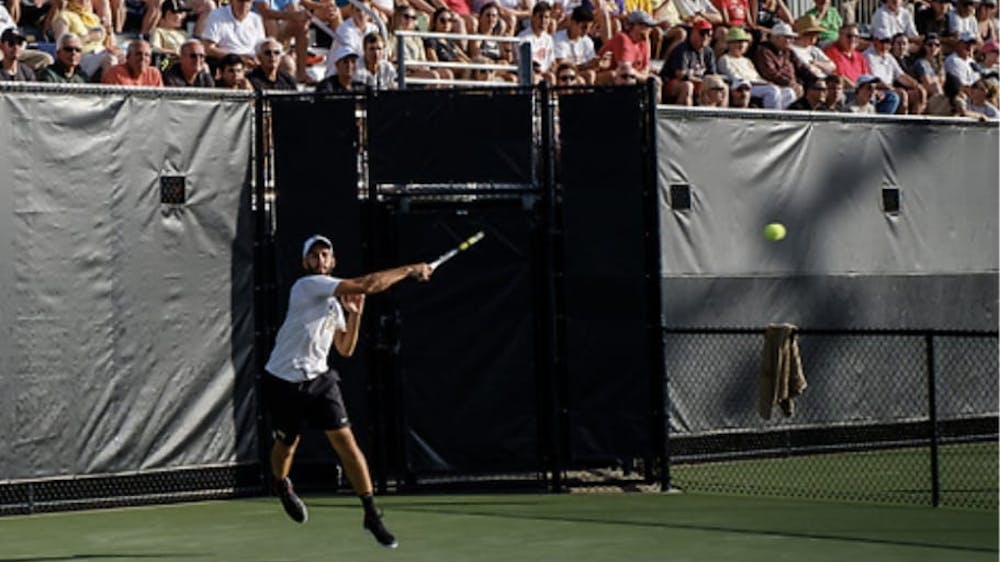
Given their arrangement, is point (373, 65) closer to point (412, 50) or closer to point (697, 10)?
point (412, 50)

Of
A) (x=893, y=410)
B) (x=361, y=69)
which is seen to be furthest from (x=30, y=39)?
(x=893, y=410)

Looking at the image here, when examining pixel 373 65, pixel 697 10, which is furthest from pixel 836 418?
pixel 697 10

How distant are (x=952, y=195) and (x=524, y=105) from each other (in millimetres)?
→ 4970

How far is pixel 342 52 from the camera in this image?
17.9m

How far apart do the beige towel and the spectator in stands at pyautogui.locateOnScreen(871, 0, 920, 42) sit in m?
9.23

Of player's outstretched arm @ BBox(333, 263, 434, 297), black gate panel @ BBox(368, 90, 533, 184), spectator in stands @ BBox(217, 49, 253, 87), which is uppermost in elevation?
spectator in stands @ BBox(217, 49, 253, 87)

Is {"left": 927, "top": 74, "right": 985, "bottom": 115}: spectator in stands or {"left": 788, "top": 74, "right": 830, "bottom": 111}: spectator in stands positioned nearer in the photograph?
{"left": 788, "top": 74, "right": 830, "bottom": 111}: spectator in stands

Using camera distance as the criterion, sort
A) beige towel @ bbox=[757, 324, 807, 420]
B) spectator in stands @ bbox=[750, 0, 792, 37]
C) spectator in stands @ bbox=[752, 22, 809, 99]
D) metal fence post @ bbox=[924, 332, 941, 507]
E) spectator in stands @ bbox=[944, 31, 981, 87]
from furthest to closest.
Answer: spectator in stands @ bbox=[944, 31, 981, 87] < spectator in stands @ bbox=[750, 0, 792, 37] < spectator in stands @ bbox=[752, 22, 809, 99] < beige towel @ bbox=[757, 324, 807, 420] < metal fence post @ bbox=[924, 332, 941, 507]

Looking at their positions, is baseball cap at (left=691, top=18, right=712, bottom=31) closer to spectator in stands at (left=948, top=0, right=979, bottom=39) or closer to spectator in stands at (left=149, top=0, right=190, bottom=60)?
spectator in stands at (left=149, top=0, right=190, bottom=60)

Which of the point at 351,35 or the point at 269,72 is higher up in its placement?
the point at 351,35

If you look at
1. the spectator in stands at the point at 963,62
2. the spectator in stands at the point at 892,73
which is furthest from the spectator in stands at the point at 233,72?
the spectator in stands at the point at 963,62

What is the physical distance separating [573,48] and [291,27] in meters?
2.95

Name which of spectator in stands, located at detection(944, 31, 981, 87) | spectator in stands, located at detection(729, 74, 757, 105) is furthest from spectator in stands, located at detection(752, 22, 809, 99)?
spectator in stands, located at detection(944, 31, 981, 87)

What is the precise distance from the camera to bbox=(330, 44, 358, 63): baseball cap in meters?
17.7
